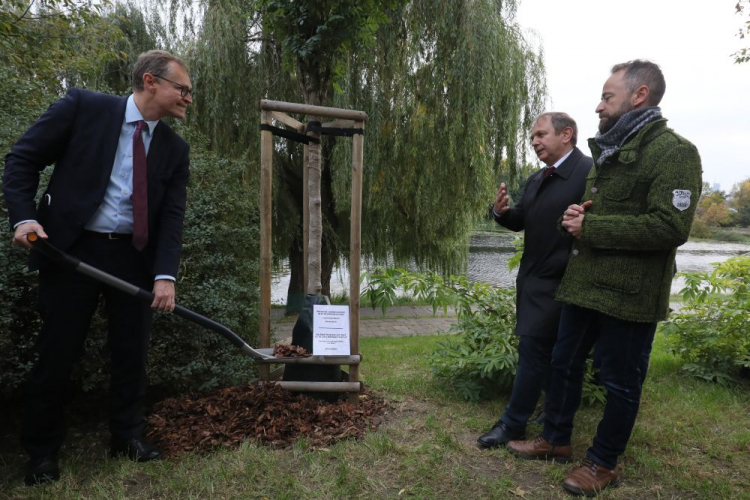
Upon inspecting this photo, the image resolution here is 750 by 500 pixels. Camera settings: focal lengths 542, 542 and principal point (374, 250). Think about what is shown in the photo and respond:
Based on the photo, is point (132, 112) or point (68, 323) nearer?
point (68, 323)

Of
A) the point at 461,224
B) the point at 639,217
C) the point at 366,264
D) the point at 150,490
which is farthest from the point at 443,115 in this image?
the point at 150,490

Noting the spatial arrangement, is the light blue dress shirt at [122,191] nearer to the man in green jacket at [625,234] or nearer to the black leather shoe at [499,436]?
the black leather shoe at [499,436]

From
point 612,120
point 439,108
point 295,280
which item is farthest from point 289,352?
point 295,280

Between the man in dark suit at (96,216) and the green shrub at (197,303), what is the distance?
15.1 inches

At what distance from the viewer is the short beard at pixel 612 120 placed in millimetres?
2570

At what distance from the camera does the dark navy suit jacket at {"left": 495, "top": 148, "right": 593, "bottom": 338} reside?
304 centimetres

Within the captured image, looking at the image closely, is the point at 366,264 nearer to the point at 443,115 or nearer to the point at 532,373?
the point at 443,115

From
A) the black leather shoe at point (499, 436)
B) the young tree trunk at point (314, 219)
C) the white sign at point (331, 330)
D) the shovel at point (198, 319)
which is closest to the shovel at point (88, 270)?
the shovel at point (198, 319)

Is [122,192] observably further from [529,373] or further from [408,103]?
[408,103]

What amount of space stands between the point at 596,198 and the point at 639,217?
0.94 feet

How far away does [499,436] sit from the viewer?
127 inches

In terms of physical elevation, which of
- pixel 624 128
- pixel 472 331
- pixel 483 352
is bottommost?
pixel 483 352

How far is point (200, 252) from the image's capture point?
145 inches

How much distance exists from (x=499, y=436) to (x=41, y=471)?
244cm
